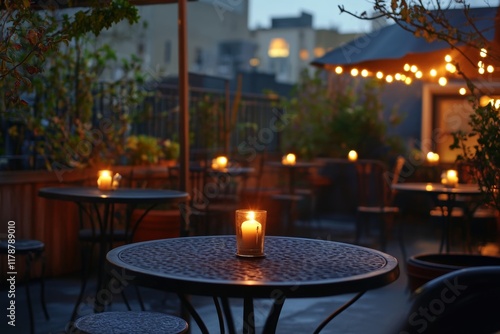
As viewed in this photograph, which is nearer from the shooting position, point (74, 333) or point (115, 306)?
point (74, 333)

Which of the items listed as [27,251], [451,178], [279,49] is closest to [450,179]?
[451,178]

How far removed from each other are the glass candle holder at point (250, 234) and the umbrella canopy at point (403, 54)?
3206mm

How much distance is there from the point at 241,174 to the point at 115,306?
3.16 m

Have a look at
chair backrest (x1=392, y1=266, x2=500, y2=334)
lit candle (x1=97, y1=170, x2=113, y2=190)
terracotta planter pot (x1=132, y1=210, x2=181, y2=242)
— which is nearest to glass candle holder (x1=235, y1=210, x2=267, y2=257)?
chair backrest (x1=392, y1=266, x2=500, y2=334)

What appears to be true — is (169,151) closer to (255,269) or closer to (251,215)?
(251,215)

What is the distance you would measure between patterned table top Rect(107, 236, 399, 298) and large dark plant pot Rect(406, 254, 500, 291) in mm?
856

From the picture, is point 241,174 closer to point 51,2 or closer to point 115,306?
point 115,306

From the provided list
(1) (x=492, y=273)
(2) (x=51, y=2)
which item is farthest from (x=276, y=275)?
(2) (x=51, y=2)

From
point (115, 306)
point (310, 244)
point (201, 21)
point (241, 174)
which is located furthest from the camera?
point (201, 21)

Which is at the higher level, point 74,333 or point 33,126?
point 33,126

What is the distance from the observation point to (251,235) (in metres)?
3.09

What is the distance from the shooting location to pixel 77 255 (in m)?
7.40

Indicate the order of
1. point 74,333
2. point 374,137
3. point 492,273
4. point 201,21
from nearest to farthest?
point 492,273, point 74,333, point 374,137, point 201,21

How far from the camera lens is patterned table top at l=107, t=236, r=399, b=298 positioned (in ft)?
8.52
